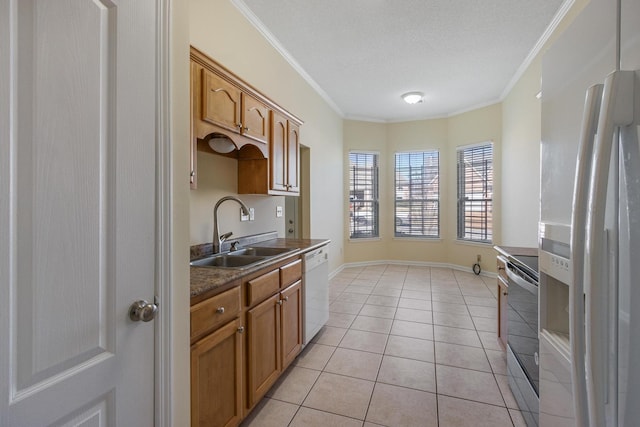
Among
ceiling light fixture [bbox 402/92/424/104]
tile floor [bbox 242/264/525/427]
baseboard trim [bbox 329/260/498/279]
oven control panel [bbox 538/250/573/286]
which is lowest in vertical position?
tile floor [bbox 242/264/525/427]

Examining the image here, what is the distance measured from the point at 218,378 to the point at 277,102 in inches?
109

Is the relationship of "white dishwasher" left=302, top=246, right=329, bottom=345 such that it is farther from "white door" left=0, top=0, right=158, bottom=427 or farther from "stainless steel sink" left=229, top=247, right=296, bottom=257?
"white door" left=0, top=0, right=158, bottom=427

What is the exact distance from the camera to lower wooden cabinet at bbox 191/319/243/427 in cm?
127

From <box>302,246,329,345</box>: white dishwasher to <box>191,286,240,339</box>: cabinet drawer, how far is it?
0.94 metres

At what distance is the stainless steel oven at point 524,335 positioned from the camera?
153 centimetres

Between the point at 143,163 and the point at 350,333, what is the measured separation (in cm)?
252

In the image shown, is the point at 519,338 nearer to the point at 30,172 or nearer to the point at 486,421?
the point at 486,421

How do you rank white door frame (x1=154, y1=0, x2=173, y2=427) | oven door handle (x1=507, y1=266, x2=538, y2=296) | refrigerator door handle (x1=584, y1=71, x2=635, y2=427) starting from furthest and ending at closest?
oven door handle (x1=507, y1=266, x2=538, y2=296) → white door frame (x1=154, y1=0, x2=173, y2=427) → refrigerator door handle (x1=584, y1=71, x2=635, y2=427)

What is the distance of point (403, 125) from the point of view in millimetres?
5879

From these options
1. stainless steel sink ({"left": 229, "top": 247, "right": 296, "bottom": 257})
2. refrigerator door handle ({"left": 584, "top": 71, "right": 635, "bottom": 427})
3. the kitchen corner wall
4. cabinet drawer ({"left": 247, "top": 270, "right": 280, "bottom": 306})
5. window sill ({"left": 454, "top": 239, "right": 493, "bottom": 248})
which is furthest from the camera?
window sill ({"left": 454, "top": 239, "right": 493, "bottom": 248})

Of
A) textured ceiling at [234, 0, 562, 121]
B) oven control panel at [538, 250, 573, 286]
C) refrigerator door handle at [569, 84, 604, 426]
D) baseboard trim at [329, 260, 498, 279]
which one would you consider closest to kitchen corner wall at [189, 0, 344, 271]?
textured ceiling at [234, 0, 562, 121]

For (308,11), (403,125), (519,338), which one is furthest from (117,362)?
(403,125)

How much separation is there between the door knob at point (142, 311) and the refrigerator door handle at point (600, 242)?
112 centimetres

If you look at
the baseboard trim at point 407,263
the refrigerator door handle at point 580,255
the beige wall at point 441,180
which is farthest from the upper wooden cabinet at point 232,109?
the beige wall at point 441,180
